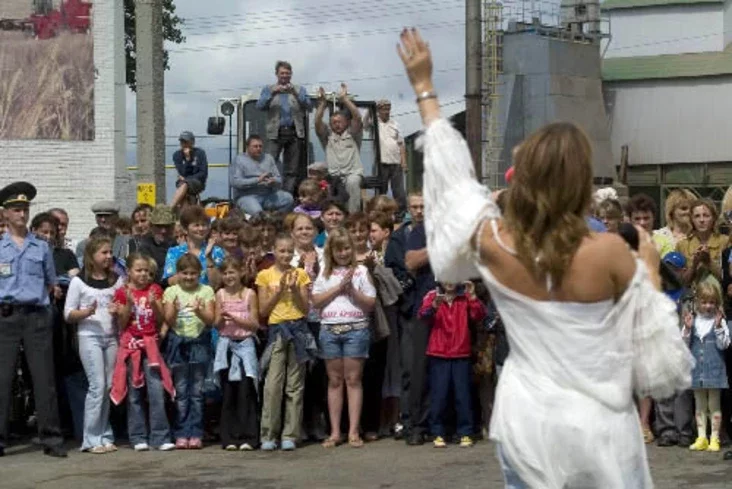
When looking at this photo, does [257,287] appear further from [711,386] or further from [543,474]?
[543,474]

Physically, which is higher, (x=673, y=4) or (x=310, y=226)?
(x=673, y=4)

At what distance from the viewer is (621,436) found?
4613 millimetres

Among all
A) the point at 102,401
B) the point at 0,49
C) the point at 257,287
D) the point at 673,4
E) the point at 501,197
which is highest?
the point at 673,4

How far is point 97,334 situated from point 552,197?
8.02 m

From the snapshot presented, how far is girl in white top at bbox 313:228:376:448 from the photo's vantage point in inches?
467

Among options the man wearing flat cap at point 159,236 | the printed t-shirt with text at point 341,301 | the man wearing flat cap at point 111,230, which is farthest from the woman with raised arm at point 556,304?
the man wearing flat cap at point 111,230

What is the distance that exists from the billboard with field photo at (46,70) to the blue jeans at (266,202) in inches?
333

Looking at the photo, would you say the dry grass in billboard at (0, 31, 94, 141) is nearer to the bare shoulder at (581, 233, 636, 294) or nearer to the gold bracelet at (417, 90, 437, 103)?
the gold bracelet at (417, 90, 437, 103)

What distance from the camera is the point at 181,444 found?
39.5 feet

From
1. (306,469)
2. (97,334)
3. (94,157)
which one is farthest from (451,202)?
(94,157)

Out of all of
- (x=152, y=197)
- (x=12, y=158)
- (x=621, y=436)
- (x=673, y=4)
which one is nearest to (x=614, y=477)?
(x=621, y=436)

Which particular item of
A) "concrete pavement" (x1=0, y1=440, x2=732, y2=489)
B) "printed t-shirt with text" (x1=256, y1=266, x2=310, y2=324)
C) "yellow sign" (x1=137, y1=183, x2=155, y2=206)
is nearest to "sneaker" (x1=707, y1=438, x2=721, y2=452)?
"concrete pavement" (x1=0, y1=440, x2=732, y2=489)

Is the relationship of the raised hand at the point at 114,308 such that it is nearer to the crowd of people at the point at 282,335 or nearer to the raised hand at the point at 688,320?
the crowd of people at the point at 282,335

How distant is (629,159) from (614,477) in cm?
4254
